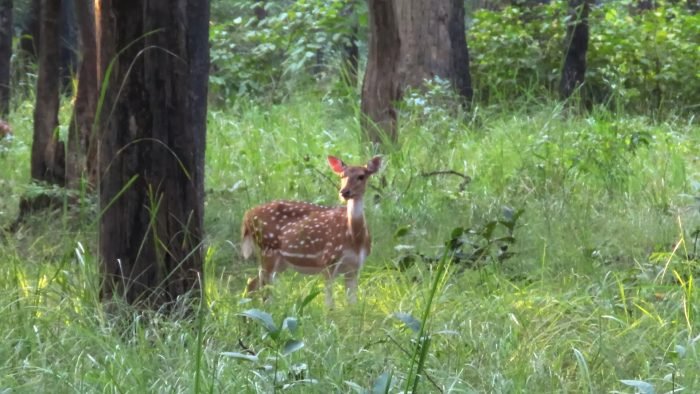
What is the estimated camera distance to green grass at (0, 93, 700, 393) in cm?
493

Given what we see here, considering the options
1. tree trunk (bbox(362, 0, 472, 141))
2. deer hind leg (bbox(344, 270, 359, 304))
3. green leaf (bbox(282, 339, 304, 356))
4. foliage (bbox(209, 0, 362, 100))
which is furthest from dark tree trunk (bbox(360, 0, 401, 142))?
green leaf (bbox(282, 339, 304, 356))

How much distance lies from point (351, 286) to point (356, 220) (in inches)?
22.1

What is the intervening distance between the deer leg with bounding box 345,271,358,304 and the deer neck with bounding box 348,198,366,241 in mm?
223

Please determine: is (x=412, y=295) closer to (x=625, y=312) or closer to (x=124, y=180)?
(x=625, y=312)

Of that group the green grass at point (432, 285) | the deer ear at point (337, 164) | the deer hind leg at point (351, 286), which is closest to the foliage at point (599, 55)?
the green grass at point (432, 285)

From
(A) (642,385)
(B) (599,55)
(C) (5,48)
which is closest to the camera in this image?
(A) (642,385)

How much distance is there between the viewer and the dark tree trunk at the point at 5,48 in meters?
15.6

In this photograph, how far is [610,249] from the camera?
8.00m

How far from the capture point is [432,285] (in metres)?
6.00

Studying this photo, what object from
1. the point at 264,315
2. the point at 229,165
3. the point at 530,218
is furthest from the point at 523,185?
the point at 264,315

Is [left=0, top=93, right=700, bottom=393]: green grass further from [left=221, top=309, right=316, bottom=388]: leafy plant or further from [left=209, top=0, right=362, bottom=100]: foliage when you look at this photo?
[left=209, top=0, right=362, bottom=100]: foliage

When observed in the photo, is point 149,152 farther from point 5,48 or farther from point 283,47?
point 283,47

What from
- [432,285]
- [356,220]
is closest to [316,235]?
[356,220]

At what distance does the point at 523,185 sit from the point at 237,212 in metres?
2.14
